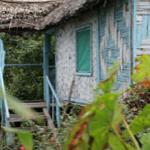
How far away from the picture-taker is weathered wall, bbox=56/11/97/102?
8.77 meters

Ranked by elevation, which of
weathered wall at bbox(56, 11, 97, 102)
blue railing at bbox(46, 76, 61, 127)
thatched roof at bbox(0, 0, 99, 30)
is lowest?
blue railing at bbox(46, 76, 61, 127)

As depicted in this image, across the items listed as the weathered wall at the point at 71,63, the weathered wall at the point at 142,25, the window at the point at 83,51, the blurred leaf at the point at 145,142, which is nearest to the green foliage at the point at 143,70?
the blurred leaf at the point at 145,142

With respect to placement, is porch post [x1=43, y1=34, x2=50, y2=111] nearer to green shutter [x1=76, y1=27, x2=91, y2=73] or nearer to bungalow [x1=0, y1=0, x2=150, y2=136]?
bungalow [x1=0, y1=0, x2=150, y2=136]

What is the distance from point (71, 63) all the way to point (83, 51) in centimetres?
92

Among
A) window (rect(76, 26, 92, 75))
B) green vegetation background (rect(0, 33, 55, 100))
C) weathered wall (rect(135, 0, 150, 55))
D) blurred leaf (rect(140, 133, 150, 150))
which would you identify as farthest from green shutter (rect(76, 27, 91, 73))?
blurred leaf (rect(140, 133, 150, 150))

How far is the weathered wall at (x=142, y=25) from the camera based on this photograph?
273 inches

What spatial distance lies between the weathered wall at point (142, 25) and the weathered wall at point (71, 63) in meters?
1.70

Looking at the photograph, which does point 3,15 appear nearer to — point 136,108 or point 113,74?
point 136,108

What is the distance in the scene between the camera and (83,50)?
9.30 meters

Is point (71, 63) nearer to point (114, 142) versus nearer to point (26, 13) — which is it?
point (26, 13)

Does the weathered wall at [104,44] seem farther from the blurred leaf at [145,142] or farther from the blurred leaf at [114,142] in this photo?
the blurred leaf at [114,142]

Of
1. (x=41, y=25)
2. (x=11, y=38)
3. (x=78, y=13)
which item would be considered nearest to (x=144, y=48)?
(x=78, y=13)

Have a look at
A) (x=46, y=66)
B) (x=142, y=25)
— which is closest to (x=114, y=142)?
(x=142, y=25)

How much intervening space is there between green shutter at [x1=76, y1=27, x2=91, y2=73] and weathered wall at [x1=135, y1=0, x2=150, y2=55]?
2.05m
